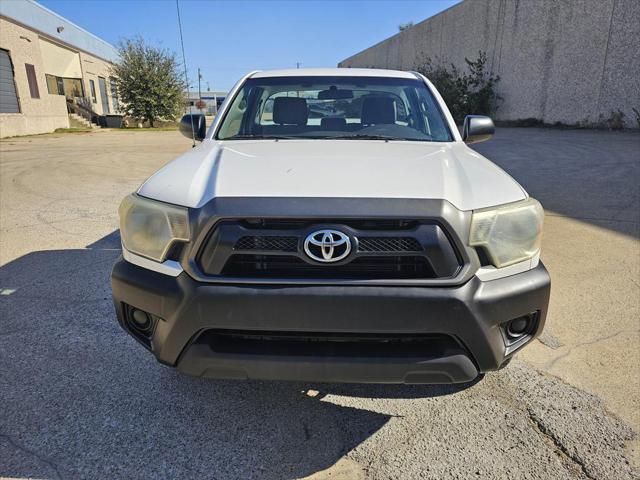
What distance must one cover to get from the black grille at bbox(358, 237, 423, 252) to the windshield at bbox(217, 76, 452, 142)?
129 cm

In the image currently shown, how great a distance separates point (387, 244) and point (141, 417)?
1514mm

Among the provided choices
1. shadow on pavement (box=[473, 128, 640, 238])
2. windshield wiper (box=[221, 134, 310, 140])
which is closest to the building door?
shadow on pavement (box=[473, 128, 640, 238])

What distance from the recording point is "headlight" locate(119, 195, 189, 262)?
1.92 meters

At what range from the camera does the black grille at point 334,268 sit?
1852 mm

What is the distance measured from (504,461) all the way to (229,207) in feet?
5.33

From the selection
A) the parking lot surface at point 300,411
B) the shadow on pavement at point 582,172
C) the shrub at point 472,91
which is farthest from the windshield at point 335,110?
the shrub at point 472,91

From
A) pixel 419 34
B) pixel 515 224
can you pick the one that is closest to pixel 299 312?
pixel 515 224

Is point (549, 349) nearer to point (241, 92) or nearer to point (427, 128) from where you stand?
point (427, 128)

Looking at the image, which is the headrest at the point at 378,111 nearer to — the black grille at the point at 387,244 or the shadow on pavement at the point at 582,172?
the black grille at the point at 387,244

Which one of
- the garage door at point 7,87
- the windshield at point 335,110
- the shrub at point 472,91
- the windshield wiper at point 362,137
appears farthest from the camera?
the shrub at point 472,91

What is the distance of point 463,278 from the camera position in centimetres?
181

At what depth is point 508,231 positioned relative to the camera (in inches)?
77.1

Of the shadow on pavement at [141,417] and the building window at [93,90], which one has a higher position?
the building window at [93,90]

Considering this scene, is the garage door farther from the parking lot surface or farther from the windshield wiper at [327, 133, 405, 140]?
the windshield wiper at [327, 133, 405, 140]
